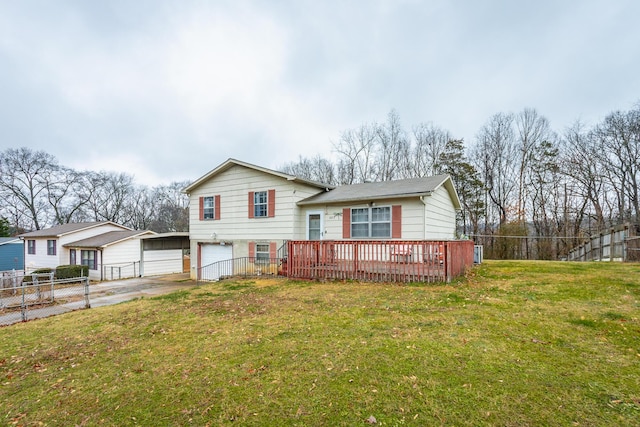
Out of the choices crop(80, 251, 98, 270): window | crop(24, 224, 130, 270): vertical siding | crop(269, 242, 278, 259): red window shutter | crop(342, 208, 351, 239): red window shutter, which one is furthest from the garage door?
crop(24, 224, 130, 270): vertical siding

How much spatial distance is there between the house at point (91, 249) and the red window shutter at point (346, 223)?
16296 mm

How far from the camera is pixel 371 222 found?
12219 millimetres

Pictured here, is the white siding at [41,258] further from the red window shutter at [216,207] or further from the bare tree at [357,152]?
the bare tree at [357,152]

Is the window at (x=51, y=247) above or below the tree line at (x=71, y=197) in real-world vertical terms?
below

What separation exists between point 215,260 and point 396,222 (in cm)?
1037

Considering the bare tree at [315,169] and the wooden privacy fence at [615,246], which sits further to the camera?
the bare tree at [315,169]

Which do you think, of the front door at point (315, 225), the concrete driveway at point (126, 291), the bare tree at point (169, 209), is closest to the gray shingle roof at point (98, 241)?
the concrete driveway at point (126, 291)

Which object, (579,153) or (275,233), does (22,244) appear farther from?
(579,153)

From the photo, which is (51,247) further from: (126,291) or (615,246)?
(615,246)

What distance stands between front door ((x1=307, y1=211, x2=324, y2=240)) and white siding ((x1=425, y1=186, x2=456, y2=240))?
4571mm

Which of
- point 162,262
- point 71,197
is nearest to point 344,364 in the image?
point 162,262

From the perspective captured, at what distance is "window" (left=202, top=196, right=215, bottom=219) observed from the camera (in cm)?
1661

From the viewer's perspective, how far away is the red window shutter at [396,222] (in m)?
11.6

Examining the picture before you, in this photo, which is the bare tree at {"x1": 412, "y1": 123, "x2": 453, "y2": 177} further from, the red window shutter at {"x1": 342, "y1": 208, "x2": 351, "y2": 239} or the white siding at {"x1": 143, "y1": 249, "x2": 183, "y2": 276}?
the white siding at {"x1": 143, "y1": 249, "x2": 183, "y2": 276}
